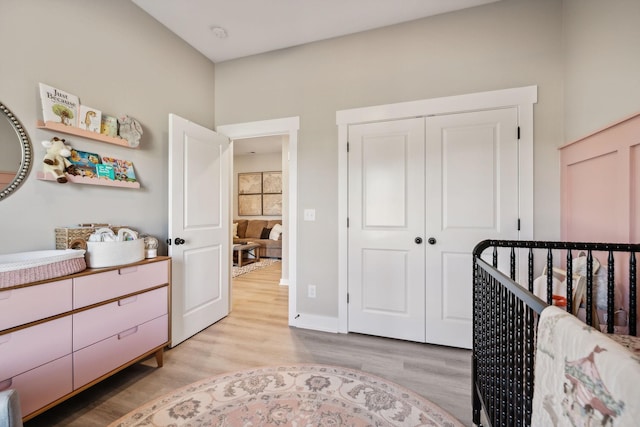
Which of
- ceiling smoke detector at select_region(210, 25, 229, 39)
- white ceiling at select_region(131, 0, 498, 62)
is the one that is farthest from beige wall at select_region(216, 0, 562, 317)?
ceiling smoke detector at select_region(210, 25, 229, 39)

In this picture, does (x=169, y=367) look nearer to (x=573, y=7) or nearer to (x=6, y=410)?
(x=6, y=410)

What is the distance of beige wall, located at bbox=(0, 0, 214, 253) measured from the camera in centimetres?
153

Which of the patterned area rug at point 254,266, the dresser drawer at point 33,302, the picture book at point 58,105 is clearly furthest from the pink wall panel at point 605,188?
the patterned area rug at point 254,266

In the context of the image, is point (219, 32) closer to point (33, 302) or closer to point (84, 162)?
point (84, 162)

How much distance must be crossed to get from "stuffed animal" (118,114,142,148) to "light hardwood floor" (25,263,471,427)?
1644mm

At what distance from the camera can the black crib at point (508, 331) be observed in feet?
2.64

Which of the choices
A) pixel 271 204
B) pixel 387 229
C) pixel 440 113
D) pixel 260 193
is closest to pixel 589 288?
pixel 387 229

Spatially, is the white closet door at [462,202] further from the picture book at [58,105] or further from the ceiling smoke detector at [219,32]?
the picture book at [58,105]

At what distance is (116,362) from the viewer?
1.63m

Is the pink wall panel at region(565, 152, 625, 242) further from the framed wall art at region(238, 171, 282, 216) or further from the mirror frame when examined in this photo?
A: the framed wall art at region(238, 171, 282, 216)

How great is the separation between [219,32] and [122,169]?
1.46 meters

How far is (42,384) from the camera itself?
1.29 metres

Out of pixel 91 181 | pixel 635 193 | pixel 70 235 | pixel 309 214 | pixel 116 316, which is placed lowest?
pixel 116 316

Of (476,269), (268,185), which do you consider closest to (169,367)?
(476,269)
